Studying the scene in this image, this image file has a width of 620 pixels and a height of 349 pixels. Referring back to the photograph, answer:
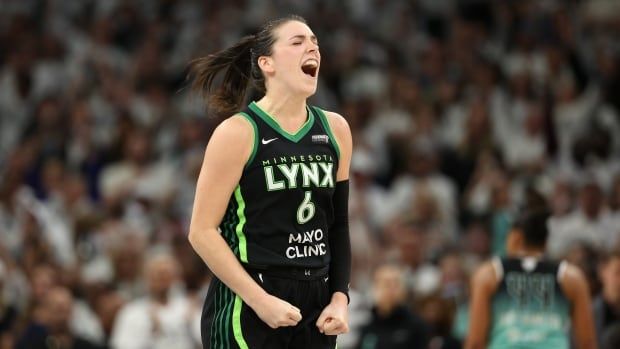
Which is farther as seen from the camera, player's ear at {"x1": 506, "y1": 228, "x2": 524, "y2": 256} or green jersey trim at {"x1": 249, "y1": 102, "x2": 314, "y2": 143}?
player's ear at {"x1": 506, "y1": 228, "x2": 524, "y2": 256}

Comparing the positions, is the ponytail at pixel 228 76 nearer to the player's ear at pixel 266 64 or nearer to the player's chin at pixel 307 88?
the player's ear at pixel 266 64

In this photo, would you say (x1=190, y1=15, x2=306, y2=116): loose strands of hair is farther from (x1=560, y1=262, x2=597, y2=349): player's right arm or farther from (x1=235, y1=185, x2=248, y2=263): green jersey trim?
(x1=560, y1=262, x2=597, y2=349): player's right arm

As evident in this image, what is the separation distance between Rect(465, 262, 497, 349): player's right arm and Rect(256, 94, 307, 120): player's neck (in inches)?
87.1

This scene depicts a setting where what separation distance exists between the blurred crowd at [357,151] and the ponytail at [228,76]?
4095 millimetres

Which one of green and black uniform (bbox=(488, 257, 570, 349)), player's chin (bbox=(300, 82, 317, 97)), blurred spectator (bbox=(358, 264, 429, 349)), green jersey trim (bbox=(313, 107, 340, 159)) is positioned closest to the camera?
player's chin (bbox=(300, 82, 317, 97))

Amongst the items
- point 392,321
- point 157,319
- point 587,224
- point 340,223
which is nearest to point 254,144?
point 340,223

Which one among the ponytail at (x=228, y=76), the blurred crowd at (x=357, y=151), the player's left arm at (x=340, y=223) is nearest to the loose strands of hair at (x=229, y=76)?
the ponytail at (x=228, y=76)

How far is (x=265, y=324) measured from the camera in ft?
16.1

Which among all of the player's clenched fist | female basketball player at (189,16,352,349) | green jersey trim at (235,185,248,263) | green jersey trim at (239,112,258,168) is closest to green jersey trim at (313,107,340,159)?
female basketball player at (189,16,352,349)

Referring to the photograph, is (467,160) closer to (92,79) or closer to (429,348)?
(429,348)

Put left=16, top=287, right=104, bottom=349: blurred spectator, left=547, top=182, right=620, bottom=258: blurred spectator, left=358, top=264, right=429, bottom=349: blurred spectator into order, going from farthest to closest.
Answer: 1. left=547, top=182, right=620, bottom=258: blurred spectator
2. left=16, top=287, right=104, bottom=349: blurred spectator
3. left=358, top=264, right=429, bottom=349: blurred spectator

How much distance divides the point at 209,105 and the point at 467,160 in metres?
8.30

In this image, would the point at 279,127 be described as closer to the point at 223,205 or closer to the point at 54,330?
the point at 223,205

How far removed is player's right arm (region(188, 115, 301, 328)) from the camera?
15.8ft
